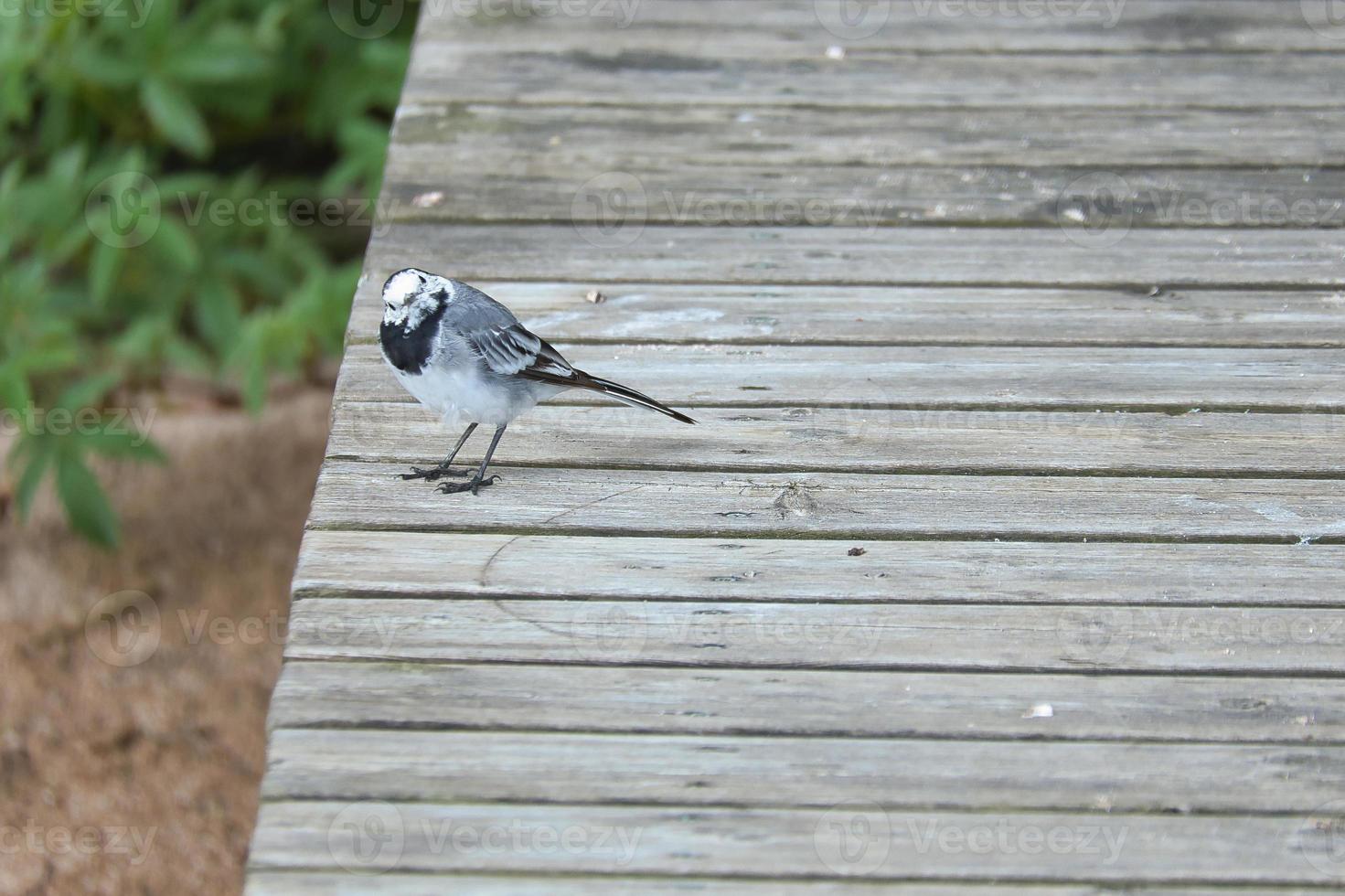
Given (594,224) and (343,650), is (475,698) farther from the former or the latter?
(594,224)

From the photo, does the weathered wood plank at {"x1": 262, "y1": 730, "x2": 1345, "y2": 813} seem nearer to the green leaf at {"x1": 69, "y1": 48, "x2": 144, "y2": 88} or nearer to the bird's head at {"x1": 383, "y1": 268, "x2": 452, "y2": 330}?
the bird's head at {"x1": 383, "y1": 268, "x2": 452, "y2": 330}

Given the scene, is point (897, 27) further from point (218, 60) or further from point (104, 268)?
point (104, 268)

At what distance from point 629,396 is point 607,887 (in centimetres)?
130

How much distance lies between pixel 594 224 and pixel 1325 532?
7.24 ft

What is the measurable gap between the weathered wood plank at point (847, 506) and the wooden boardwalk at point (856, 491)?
0.03ft

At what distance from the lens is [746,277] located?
12.7 ft

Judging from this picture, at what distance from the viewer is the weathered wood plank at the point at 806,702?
2527 millimetres

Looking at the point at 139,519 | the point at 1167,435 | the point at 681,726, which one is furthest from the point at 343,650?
the point at 139,519

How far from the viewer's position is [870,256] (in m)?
3.96

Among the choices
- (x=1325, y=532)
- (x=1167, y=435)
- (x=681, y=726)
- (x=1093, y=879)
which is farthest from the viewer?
(x=1167, y=435)

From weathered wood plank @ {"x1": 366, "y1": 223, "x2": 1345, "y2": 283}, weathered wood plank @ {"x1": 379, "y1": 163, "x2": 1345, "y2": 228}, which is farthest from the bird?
weathered wood plank @ {"x1": 379, "y1": 163, "x2": 1345, "y2": 228}

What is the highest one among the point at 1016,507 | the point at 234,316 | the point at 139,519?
the point at 1016,507

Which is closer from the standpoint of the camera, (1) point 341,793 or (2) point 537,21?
(1) point 341,793

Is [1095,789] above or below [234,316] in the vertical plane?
above
